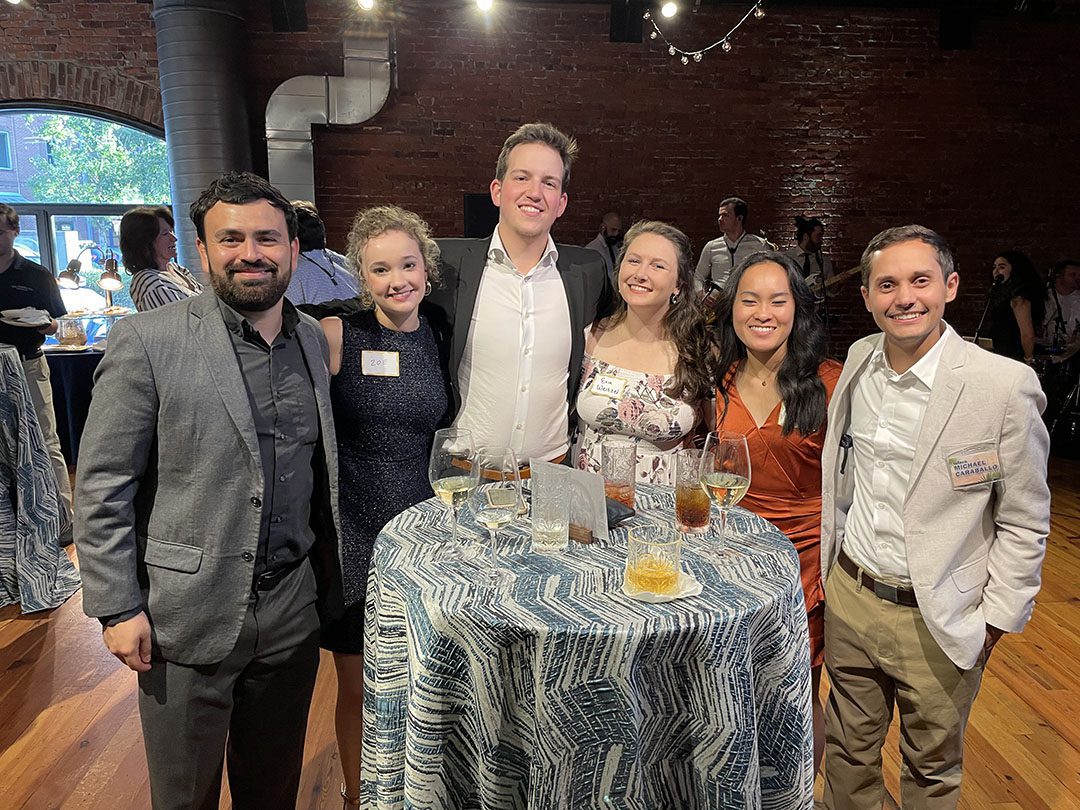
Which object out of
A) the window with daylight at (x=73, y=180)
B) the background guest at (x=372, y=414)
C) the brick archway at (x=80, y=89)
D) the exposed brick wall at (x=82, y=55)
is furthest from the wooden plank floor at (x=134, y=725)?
the window with daylight at (x=73, y=180)

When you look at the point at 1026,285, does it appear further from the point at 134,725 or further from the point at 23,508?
the point at 23,508

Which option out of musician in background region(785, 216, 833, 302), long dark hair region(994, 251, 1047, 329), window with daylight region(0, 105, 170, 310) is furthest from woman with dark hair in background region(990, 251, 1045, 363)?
window with daylight region(0, 105, 170, 310)

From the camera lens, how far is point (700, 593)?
1250 millimetres

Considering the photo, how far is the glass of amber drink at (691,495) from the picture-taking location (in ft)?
4.87

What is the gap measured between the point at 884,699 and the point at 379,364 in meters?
1.57

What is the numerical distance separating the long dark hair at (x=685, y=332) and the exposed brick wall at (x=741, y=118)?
4.87 metres

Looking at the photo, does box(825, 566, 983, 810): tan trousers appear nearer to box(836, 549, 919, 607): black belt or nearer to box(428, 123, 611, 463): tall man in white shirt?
box(836, 549, 919, 607): black belt

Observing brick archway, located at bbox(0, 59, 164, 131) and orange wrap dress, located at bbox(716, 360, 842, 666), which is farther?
brick archway, located at bbox(0, 59, 164, 131)

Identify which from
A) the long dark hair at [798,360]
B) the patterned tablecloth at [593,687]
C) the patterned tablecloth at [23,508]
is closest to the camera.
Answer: the patterned tablecloth at [593,687]

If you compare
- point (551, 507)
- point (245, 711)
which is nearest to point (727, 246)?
point (551, 507)

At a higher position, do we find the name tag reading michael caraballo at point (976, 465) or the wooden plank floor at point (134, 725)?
the name tag reading michael caraballo at point (976, 465)

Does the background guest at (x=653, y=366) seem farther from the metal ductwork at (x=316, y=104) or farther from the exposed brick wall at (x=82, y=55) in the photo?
the exposed brick wall at (x=82, y=55)

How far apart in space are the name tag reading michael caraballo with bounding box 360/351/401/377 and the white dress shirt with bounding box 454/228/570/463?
1.08 ft

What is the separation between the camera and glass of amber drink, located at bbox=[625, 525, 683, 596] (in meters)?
1.24
